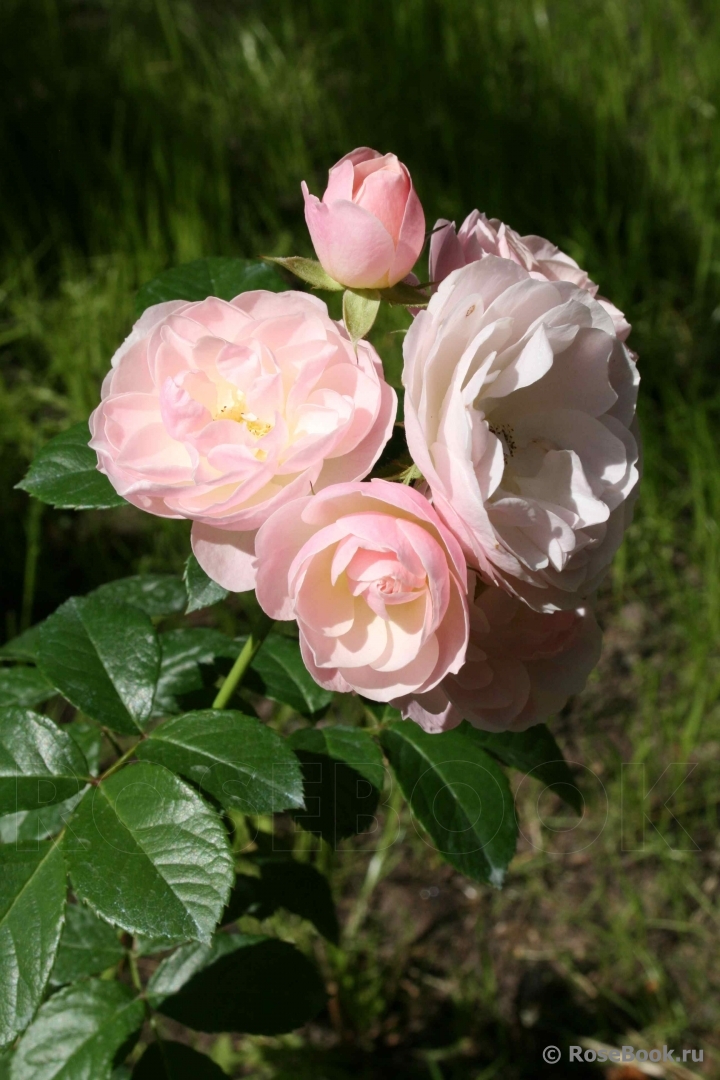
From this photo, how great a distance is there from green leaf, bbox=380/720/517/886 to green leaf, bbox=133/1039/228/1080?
0.98 ft

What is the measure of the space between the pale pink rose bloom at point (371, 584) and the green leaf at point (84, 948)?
0.47 m

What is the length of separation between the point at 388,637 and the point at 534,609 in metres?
0.09

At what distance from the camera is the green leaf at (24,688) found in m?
0.80

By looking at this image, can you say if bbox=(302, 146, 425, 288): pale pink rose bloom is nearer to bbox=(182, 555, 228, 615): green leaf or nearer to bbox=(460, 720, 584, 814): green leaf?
bbox=(182, 555, 228, 615): green leaf

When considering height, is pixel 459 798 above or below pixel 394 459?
below

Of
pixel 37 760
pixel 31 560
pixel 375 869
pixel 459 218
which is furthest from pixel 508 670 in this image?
pixel 459 218

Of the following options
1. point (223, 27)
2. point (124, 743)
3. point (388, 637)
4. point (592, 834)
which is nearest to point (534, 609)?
point (388, 637)

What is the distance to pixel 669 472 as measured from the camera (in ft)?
6.17

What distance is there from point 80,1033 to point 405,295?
2.17 feet

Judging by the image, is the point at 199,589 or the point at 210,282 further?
the point at 210,282

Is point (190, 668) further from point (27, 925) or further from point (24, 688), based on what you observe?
point (27, 925)

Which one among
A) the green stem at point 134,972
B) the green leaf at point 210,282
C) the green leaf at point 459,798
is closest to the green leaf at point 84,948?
the green stem at point 134,972

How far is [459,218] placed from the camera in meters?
2.12

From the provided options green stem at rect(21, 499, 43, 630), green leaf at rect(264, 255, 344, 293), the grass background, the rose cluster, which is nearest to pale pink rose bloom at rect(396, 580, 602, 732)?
the rose cluster
